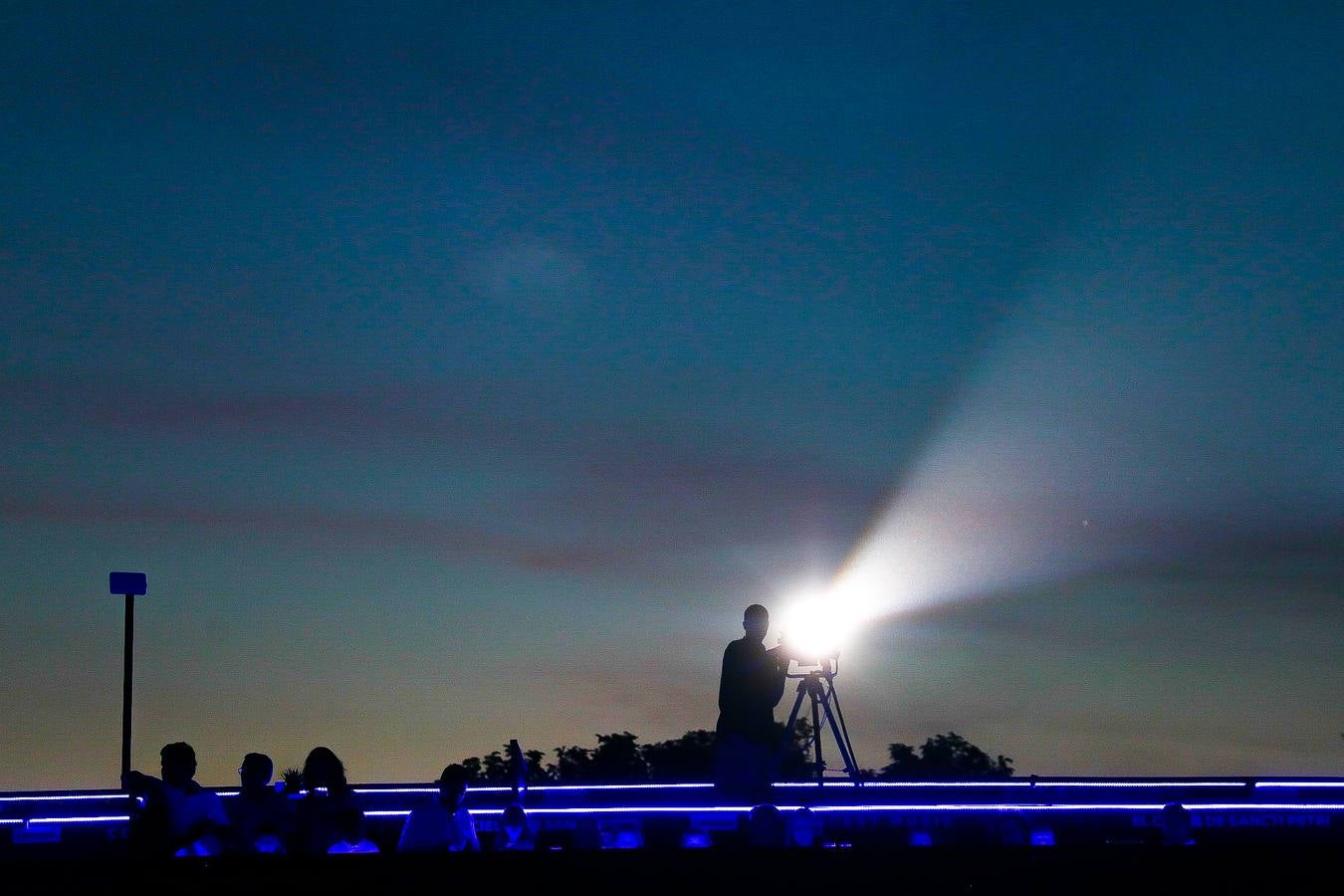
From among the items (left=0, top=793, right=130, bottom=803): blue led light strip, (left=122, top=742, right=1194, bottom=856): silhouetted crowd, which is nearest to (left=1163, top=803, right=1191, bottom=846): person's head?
(left=122, top=742, right=1194, bottom=856): silhouetted crowd

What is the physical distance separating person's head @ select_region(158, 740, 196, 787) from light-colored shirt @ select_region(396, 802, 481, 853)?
1328 millimetres

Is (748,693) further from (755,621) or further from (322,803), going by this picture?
(322,803)

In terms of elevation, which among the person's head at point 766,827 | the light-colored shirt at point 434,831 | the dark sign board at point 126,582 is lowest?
the person's head at point 766,827

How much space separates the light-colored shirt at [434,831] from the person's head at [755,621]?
311 cm

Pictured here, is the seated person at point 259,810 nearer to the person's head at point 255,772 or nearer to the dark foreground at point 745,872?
the person's head at point 255,772

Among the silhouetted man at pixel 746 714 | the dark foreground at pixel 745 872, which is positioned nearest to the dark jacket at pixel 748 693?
the silhouetted man at pixel 746 714

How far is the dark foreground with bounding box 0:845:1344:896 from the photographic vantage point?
196 inches

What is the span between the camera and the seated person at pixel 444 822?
8617mm

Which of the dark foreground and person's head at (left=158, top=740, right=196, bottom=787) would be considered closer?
the dark foreground

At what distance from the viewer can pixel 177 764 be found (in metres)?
8.08

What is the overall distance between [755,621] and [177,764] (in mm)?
4614

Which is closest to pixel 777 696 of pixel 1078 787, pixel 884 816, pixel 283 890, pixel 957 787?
pixel 884 816

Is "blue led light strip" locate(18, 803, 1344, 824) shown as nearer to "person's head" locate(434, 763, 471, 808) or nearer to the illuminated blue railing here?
the illuminated blue railing

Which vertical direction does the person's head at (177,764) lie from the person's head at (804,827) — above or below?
above
